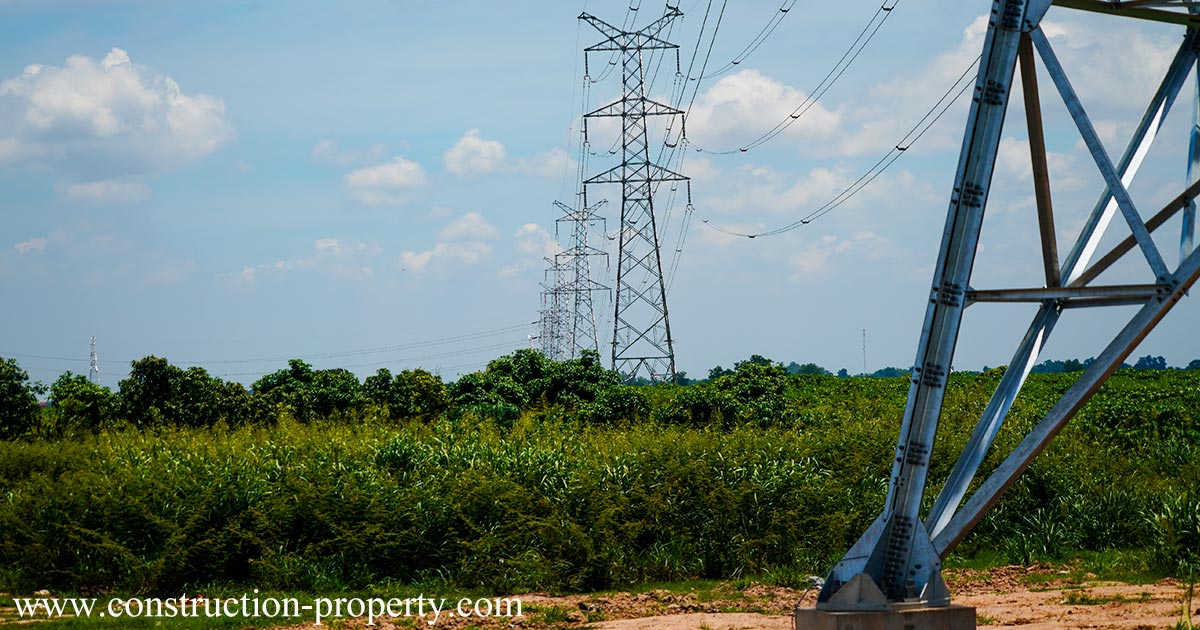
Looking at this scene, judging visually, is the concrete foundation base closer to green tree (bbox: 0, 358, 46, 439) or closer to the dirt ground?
the dirt ground

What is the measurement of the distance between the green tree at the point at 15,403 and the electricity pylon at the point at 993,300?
22477 mm

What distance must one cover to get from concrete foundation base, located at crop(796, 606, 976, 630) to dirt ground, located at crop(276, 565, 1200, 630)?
106 inches

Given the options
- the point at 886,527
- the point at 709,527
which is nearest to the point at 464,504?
the point at 709,527

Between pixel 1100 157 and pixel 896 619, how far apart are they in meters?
3.21

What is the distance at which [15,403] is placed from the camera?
25.5 m

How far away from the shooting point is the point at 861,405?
1017 inches

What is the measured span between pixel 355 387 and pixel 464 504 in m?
16.2

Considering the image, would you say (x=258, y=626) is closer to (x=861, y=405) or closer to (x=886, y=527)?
(x=886, y=527)

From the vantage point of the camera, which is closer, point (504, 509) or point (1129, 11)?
point (1129, 11)

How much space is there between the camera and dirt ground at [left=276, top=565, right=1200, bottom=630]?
11211 millimetres

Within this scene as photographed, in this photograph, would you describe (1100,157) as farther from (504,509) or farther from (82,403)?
(82,403)

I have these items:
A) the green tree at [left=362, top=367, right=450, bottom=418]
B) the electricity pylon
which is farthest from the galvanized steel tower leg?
the green tree at [left=362, top=367, right=450, bottom=418]

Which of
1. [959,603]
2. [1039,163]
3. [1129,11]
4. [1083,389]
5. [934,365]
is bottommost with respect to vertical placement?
[959,603]

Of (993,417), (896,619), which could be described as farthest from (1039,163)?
(896,619)
